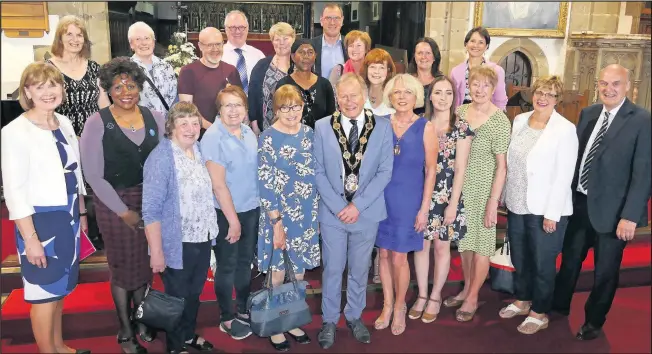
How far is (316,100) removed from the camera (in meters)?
3.35

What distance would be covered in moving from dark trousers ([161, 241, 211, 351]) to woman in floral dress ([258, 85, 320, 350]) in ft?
1.14

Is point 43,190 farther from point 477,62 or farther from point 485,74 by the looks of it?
point 477,62

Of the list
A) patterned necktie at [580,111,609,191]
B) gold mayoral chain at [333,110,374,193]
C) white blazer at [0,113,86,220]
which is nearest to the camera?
white blazer at [0,113,86,220]

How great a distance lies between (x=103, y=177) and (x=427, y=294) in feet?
7.41

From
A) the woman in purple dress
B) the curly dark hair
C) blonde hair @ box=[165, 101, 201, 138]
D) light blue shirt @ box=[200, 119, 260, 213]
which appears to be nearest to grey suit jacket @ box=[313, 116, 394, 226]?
the woman in purple dress

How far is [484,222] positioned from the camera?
3.20m

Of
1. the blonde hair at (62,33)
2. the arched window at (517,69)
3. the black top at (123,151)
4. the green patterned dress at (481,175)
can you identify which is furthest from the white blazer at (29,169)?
the arched window at (517,69)

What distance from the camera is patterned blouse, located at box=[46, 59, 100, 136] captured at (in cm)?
329

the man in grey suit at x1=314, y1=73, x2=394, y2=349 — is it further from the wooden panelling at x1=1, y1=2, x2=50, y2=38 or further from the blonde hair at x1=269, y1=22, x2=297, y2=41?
the wooden panelling at x1=1, y1=2, x2=50, y2=38

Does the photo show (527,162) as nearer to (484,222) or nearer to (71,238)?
(484,222)

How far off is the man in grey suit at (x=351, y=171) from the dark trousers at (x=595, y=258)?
1279mm

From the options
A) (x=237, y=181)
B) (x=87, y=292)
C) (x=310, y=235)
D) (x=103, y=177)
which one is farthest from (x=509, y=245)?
(x=87, y=292)

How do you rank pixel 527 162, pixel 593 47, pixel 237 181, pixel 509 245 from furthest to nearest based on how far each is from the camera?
1. pixel 593 47
2. pixel 509 245
3. pixel 527 162
4. pixel 237 181

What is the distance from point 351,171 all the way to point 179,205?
98 cm
